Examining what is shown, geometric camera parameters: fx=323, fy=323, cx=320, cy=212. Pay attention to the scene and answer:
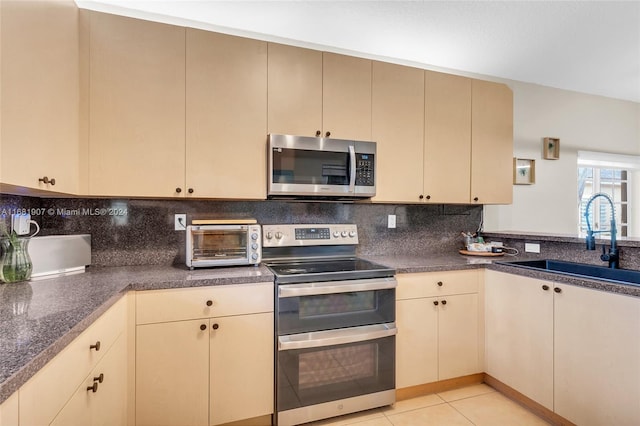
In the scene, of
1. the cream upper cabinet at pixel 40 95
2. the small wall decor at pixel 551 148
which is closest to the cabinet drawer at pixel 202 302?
the cream upper cabinet at pixel 40 95

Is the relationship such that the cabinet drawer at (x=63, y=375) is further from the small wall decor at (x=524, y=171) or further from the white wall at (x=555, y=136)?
the small wall decor at (x=524, y=171)

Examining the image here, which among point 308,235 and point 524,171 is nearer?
point 308,235

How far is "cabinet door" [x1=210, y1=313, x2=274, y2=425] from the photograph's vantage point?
1.65 metres

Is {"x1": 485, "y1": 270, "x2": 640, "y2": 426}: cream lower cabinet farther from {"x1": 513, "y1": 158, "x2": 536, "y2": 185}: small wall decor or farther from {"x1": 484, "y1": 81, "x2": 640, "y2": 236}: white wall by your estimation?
{"x1": 513, "y1": 158, "x2": 536, "y2": 185}: small wall decor

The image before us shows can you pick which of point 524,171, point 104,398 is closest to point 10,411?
point 104,398

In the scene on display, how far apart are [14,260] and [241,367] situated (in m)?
1.16

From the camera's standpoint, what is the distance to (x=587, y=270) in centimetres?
204

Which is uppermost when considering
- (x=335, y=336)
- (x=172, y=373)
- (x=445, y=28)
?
(x=445, y=28)

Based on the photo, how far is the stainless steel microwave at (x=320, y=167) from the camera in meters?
1.95

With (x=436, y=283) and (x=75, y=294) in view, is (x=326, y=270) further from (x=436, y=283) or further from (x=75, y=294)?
(x=75, y=294)

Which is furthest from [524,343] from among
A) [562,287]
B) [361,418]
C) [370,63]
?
[370,63]

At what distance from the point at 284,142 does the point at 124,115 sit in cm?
87

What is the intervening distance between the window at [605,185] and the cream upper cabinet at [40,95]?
461 centimetres

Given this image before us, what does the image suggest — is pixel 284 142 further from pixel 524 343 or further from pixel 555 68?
pixel 555 68
